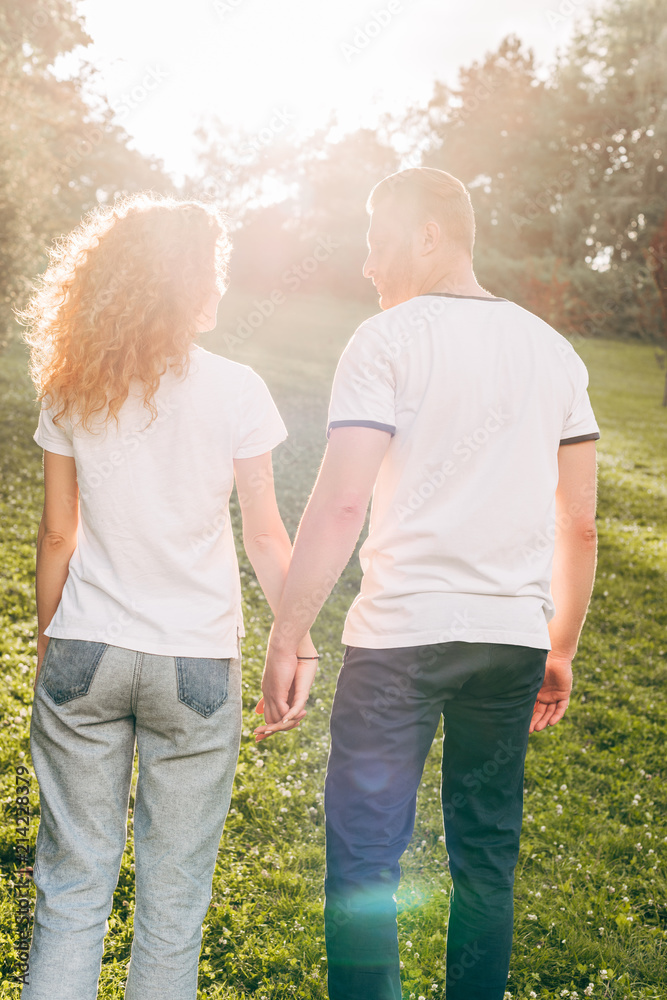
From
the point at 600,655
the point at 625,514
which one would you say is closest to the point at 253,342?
the point at 625,514

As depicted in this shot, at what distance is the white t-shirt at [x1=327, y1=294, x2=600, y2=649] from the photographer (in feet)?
6.41

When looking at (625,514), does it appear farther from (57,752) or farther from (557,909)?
(57,752)

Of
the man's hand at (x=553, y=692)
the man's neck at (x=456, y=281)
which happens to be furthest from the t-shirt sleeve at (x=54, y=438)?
the man's hand at (x=553, y=692)

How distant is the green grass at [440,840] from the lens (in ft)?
10.5

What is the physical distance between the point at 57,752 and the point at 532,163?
41339 millimetres

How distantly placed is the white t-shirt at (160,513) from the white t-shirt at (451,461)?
0.34 m

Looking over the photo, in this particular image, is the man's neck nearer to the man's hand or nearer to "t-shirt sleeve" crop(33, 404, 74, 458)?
"t-shirt sleeve" crop(33, 404, 74, 458)

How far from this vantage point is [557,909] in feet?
12.0

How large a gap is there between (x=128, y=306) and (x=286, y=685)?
3.81 ft

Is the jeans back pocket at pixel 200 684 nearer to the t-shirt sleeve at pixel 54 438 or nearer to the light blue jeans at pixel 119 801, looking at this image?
the light blue jeans at pixel 119 801

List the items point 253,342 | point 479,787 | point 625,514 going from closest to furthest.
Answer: point 479,787, point 625,514, point 253,342

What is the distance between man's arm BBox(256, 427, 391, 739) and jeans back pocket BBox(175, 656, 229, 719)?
26cm

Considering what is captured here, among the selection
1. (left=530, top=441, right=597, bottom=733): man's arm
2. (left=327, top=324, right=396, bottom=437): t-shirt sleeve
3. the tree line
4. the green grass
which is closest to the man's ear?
(left=327, top=324, right=396, bottom=437): t-shirt sleeve

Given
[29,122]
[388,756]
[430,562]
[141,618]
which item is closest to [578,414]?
[430,562]
